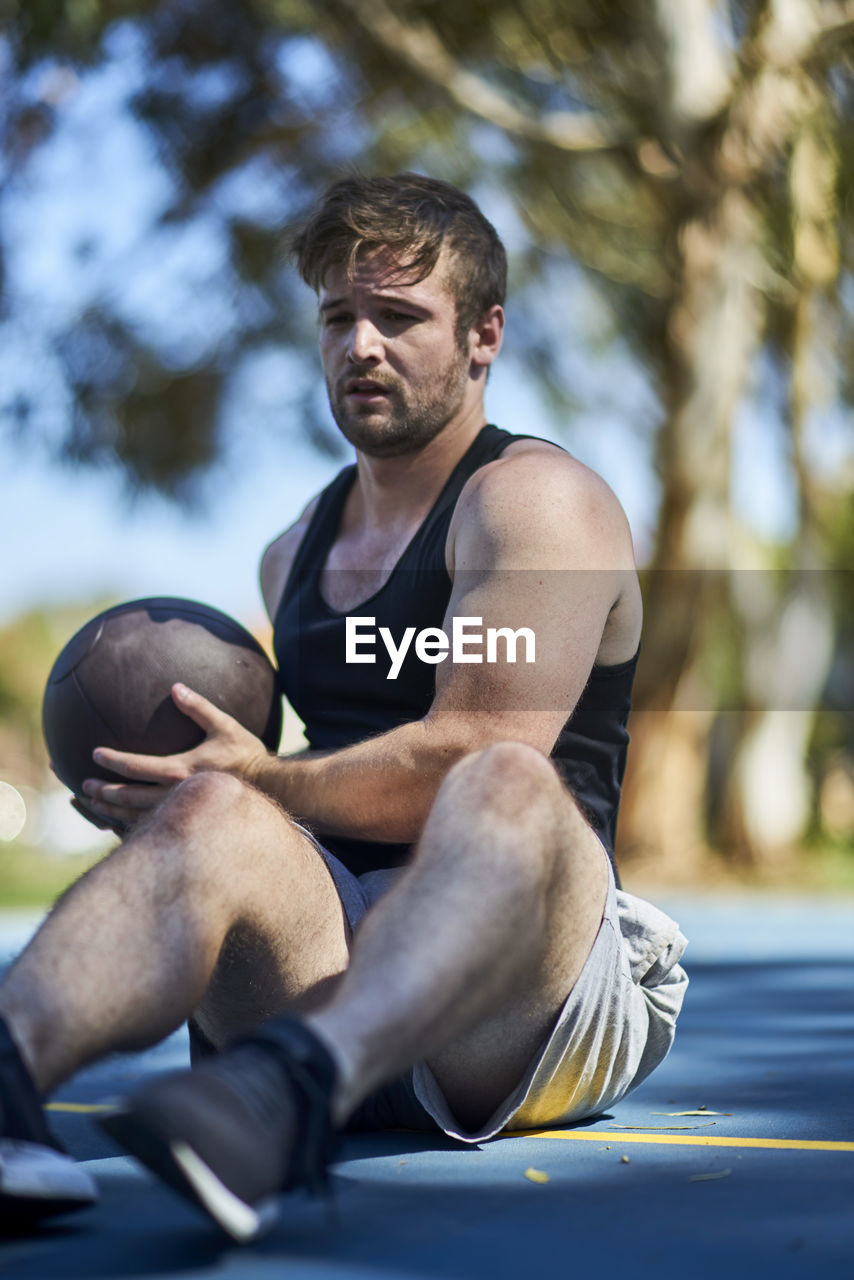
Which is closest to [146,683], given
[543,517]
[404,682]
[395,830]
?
[404,682]

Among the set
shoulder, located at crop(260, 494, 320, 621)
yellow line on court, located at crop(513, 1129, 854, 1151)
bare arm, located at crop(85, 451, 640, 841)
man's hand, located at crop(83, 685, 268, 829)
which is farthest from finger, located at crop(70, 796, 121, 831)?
yellow line on court, located at crop(513, 1129, 854, 1151)

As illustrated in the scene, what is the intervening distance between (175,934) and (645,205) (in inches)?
434

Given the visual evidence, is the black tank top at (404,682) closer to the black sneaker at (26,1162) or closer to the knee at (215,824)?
the knee at (215,824)

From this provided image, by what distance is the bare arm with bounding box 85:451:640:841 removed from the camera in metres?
2.19

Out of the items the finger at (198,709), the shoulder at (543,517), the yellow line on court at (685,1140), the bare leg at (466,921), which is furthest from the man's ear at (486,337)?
the yellow line on court at (685,1140)

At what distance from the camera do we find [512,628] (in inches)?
86.7

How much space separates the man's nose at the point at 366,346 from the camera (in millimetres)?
2643

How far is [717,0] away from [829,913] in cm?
582

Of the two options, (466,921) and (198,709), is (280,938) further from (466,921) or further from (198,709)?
(198,709)

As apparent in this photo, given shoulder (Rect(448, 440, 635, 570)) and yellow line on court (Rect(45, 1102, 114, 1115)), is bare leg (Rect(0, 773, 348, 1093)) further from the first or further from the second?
yellow line on court (Rect(45, 1102, 114, 1115))

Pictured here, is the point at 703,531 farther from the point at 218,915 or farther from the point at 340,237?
the point at 218,915

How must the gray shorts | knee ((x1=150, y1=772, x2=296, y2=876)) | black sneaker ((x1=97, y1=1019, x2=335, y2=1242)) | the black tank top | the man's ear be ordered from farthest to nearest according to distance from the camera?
1. the man's ear
2. the black tank top
3. the gray shorts
4. knee ((x1=150, y1=772, x2=296, y2=876))
5. black sneaker ((x1=97, y1=1019, x2=335, y2=1242))

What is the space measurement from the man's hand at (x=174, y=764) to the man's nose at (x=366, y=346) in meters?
0.67

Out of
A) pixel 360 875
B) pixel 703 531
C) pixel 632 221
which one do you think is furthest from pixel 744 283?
pixel 360 875
